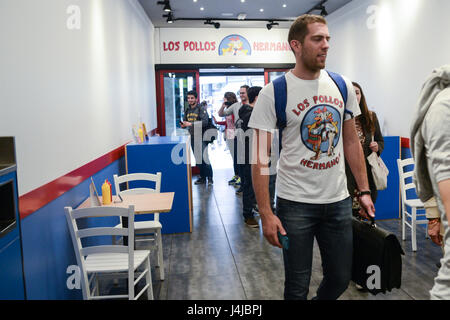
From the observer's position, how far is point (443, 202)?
1173mm

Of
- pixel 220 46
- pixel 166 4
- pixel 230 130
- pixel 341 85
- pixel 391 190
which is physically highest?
pixel 166 4

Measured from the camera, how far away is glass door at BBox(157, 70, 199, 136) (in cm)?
956

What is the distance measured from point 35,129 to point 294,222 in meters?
1.63

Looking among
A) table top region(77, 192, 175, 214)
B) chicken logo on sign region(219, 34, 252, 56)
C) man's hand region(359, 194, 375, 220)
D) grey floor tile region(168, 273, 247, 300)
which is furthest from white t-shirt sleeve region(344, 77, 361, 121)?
chicken logo on sign region(219, 34, 252, 56)

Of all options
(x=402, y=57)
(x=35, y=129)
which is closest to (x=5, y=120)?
(x=35, y=129)

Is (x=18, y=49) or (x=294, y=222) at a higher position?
(x=18, y=49)

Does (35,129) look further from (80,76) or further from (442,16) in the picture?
(442,16)

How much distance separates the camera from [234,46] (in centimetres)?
962

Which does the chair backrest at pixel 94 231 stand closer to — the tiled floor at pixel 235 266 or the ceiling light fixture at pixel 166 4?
the tiled floor at pixel 235 266

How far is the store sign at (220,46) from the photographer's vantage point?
372 inches

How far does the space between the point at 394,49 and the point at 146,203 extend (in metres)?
4.49


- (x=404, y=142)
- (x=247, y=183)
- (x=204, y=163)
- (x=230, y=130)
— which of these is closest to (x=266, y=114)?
(x=247, y=183)

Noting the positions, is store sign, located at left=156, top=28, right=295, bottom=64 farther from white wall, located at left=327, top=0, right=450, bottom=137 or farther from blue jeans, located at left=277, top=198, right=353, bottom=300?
blue jeans, located at left=277, top=198, right=353, bottom=300

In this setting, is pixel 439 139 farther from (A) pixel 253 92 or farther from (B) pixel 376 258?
(A) pixel 253 92
